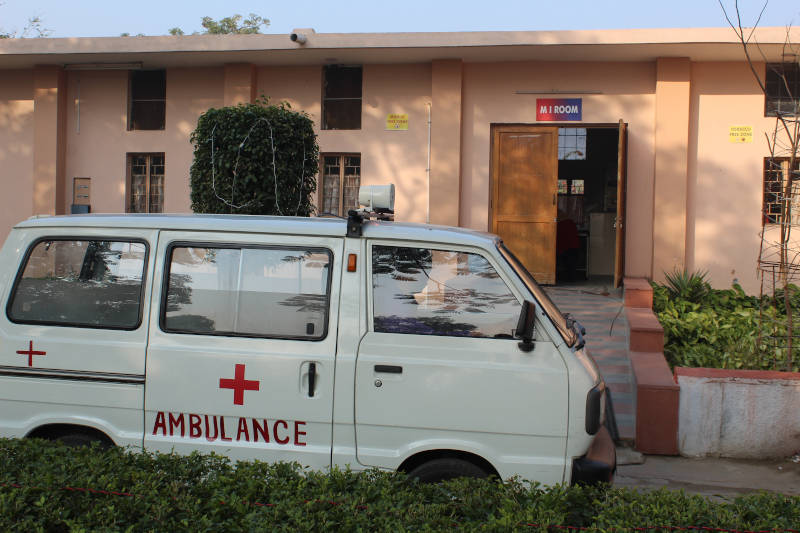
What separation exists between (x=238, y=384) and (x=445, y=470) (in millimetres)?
1263

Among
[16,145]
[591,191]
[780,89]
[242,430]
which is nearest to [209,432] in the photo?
[242,430]

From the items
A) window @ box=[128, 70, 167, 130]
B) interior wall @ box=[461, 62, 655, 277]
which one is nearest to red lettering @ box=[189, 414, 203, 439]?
interior wall @ box=[461, 62, 655, 277]

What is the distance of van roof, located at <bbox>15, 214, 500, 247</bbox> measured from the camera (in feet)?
13.9

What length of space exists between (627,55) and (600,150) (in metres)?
5.25

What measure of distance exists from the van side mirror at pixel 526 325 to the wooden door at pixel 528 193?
868 cm

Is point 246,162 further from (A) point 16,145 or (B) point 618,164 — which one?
(A) point 16,145

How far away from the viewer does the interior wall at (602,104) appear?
1252cm

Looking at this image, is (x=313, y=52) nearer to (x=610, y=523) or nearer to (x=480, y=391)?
(x=480, y=391)

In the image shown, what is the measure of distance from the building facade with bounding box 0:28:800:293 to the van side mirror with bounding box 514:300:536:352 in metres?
8.13

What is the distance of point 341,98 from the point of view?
13.5m

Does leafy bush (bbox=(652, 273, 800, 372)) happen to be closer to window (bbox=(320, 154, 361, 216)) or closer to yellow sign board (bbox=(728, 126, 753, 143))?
yellow sign board (bbox=(728, 126, 753, 143))

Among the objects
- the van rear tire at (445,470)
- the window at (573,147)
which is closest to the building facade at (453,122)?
the window at (573,147)

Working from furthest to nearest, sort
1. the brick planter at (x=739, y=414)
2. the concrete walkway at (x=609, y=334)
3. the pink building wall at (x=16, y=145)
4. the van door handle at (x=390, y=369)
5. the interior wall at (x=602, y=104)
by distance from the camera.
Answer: the pink building wall at (x=16, y=145) → the interior wall at (x=602, y=104) → the concrete walkway at (x=609, y=334) → the brick planter at (x=739, y=414) → the van door handle at (x=390, y=369)

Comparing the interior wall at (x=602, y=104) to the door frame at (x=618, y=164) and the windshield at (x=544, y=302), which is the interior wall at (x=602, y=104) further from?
the windshield at (x=544, y=302)
